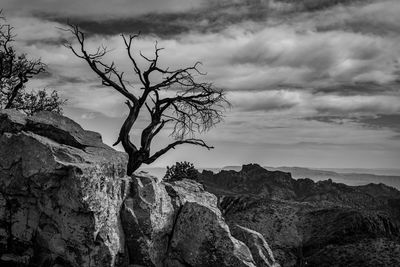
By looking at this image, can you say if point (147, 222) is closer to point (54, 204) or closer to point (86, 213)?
point (86, 213)

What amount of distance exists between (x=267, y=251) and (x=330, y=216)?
6768mm

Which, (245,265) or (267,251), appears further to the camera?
(267,251)

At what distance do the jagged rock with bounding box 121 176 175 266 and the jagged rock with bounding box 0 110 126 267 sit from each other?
0.75 metres

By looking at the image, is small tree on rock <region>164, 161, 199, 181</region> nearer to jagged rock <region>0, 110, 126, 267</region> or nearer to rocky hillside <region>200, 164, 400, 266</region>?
rocky hillside <region>200, 164, 400, 266</region>

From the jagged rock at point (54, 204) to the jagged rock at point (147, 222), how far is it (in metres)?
0.75

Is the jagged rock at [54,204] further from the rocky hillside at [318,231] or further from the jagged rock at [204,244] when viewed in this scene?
the rocky hillside at [318,231]

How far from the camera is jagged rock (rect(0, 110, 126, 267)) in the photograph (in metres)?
17.3

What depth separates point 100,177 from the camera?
719 inches

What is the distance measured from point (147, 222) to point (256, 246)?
612cm

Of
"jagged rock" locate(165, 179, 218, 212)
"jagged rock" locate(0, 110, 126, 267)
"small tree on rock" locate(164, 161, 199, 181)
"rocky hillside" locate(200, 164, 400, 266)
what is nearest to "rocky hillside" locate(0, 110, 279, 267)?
"jagged rock" locate(0, 110, 126, 267)

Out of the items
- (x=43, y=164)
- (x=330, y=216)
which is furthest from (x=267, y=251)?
(x=43, y=164)

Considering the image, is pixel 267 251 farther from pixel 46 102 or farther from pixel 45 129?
pixel 46 102

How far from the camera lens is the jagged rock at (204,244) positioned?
64.3 feet

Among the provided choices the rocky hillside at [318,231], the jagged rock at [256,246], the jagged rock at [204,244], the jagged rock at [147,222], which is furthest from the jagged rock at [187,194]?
the jagged rock at [256,246]
